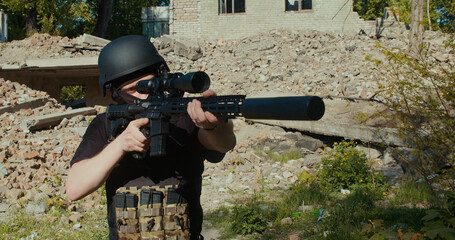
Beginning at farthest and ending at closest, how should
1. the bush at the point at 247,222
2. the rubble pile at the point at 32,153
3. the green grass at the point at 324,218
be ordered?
the rubble pile at the point at 32,153 < the bush at the point at 247,222 < the green grass at the point at 324,218

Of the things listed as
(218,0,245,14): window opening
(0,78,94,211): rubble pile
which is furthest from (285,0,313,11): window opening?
(0,78,94,211): rubble pile

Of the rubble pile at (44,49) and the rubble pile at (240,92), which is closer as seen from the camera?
the rubble pile at (240,92)

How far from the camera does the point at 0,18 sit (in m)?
18.8

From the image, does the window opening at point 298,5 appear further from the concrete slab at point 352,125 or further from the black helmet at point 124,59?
the black helmet at point 124,59

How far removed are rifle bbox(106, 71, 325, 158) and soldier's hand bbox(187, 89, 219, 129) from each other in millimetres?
25

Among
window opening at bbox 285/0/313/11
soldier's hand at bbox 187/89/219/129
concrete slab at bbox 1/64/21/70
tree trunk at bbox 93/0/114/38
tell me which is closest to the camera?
soldier's hand at bbox 187/89/219/129

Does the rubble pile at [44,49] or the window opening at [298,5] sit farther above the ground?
the window opening at [298,5]

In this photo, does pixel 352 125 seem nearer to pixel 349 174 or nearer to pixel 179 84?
pixel 349 174

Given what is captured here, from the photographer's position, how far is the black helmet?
98.8 inches

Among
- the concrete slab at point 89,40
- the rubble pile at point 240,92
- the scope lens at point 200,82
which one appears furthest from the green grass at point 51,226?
the concrete slab at point 89,40

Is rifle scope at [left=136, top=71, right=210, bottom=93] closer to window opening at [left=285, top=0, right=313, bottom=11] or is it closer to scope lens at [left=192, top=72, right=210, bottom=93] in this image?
scope lens at [left=192, top=72, right=210, bottom=93]

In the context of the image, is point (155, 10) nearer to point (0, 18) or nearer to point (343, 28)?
point (0, 18)

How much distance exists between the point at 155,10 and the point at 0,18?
32.8 ft

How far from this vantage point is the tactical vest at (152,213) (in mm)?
2297
